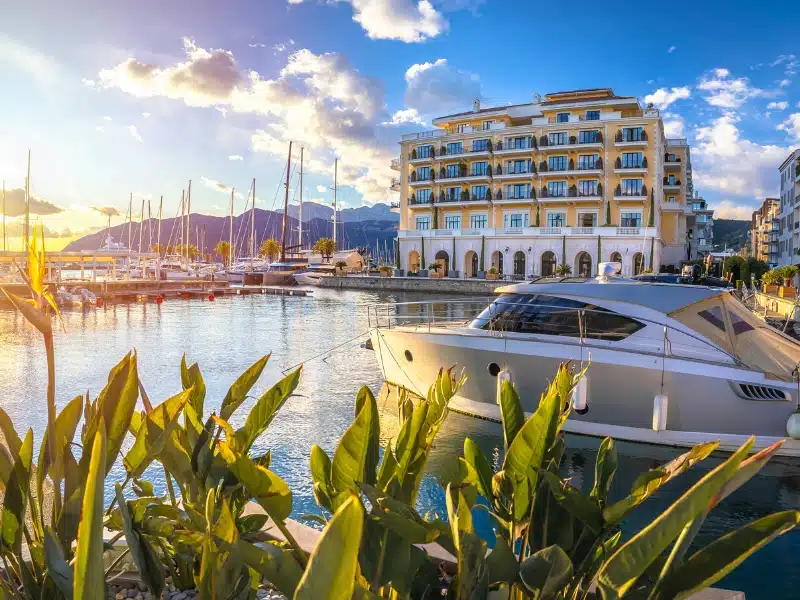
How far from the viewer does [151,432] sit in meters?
2.55

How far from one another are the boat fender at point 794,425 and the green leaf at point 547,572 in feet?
25.3

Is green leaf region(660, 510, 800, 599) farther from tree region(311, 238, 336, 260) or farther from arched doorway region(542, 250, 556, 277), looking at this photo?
tree region(311, 238, 336, 260)

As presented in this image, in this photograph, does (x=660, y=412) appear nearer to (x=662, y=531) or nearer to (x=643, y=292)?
(x=643, y=292)

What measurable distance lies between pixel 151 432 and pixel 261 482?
92 centimetres

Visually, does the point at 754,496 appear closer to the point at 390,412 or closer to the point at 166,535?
the point at 390,412

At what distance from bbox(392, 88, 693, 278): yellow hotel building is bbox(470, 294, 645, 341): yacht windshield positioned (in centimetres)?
4233

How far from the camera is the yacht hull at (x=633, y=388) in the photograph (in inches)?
326

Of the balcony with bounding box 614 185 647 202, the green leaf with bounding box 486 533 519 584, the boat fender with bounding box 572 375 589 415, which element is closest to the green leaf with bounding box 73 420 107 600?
the green leaf with bounding box 486 533 519 584

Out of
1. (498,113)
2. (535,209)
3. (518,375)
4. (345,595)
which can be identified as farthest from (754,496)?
(498,113)

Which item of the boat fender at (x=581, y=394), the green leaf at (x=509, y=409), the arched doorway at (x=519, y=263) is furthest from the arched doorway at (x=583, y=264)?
the green leaf at (x=509, y=409)

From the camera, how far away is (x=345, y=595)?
4.02ft

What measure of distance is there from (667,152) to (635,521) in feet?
205

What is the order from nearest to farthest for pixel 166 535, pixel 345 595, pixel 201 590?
pixel 345 595
pixel 201 590
pixel 166 535

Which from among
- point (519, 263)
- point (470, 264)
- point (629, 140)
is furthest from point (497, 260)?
point (629, 140)
